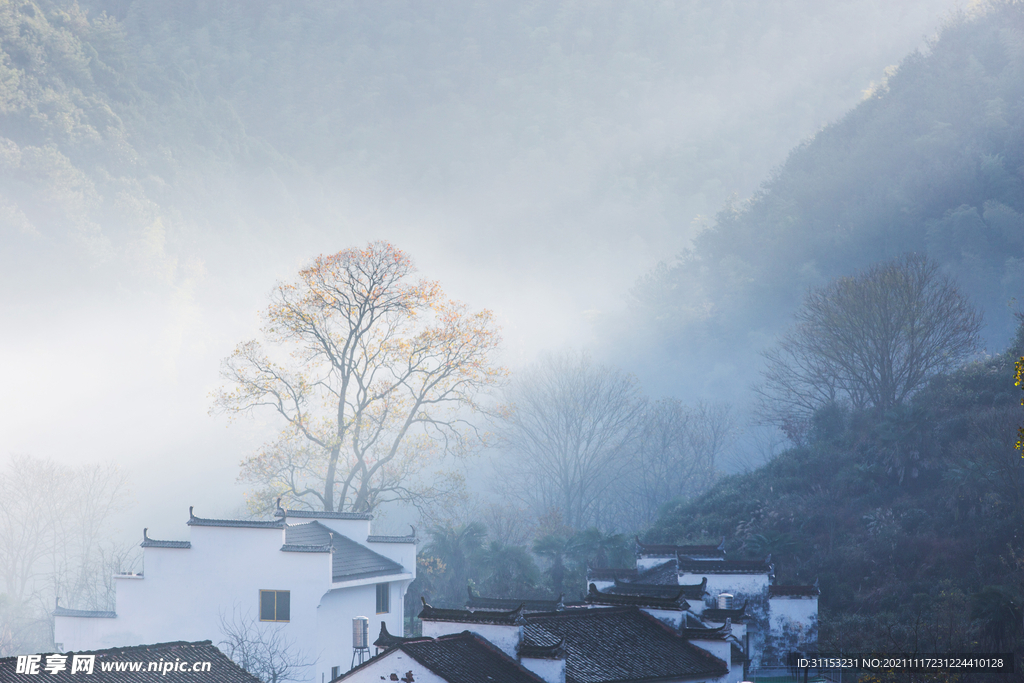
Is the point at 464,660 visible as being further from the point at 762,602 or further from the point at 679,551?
the point at 679,551

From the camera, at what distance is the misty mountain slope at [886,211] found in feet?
189

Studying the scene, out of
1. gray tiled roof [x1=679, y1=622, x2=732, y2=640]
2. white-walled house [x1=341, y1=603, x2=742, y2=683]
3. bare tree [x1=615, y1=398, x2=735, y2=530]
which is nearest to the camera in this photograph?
white-walled house [x1=341, y1=603, x2=742, y2=683]

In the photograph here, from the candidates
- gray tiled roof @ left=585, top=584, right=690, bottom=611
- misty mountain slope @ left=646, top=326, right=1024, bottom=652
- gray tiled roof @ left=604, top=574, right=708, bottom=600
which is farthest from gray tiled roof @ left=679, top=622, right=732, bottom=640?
misty mountain slope @ left=646, top=326, right=1024, bottom=652

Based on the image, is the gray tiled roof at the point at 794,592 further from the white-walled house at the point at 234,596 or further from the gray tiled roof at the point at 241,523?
the gray tiled roof at the point at 241,523

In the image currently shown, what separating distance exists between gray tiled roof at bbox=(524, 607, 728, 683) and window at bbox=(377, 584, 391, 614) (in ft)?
32.5

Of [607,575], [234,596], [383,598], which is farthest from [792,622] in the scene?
[234,596]

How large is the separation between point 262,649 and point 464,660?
10.5 m

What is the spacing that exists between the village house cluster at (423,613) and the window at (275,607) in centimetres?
3

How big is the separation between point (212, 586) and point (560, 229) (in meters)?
105

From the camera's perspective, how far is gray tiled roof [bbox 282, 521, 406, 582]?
2720 centimetres

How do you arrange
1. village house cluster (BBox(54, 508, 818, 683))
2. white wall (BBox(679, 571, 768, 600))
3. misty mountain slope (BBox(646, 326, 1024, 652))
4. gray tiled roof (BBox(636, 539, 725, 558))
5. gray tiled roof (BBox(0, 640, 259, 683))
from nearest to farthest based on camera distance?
gray tiled roof (BBox(0, 640, 259, 683)), village house cluster (BBox(54, 508, 818, 683)), misty mountain slope (BBox(646, 326, 1024, 652)), white wall (BBox(679, 571, 768, 600)), gray tiled roof (BBox(636, 539, 725, 558))

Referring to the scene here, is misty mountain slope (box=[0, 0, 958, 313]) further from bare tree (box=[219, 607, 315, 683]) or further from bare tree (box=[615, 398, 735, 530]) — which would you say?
bare tree (box=[219, 607, 315, 683])

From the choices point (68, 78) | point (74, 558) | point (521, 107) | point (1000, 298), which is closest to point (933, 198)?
point (1000, 298)

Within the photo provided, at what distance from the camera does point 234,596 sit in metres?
26.5
